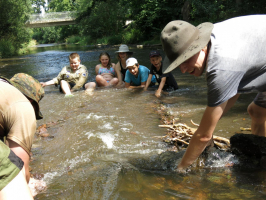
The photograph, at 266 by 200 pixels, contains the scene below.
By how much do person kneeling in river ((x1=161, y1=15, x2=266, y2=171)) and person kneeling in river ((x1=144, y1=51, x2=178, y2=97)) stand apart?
12.9 feet

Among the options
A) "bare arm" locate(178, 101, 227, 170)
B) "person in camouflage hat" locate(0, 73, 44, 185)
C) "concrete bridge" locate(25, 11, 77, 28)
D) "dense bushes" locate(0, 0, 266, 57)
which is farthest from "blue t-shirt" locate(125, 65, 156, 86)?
"concrete bridge" locate(25, 11, 77, 28)

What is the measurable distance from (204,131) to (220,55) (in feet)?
1.97

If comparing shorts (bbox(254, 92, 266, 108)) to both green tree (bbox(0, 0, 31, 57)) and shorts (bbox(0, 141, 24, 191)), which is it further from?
green tree (bbox(0, 0, 31, 57))

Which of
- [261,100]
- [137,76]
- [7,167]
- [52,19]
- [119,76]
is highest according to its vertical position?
[52,19]

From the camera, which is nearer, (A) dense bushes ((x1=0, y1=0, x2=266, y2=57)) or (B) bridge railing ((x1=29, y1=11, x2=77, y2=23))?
(A) dense bushes ((x1=0, y1=0, x2=266, y2=57))

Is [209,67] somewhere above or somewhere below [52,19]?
below

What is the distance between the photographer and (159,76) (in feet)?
20.9

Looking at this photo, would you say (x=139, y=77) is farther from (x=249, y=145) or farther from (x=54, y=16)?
(x=54, y=16)

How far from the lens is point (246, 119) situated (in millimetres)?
3873

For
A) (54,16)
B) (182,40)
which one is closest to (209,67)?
(182,40)

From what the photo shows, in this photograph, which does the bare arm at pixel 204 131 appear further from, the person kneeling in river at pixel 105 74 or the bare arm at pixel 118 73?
the person kneeling in river at pixel 105 74

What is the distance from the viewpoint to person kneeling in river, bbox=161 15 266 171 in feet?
5.68

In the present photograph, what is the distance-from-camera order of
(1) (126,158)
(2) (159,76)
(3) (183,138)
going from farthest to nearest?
(2) (159,76)
(3) (183,138)
(1) (126,158)

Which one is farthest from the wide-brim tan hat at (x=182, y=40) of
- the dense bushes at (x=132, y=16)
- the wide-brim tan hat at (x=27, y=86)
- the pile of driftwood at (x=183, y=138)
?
the dense bushes at (x=132, y=16)
